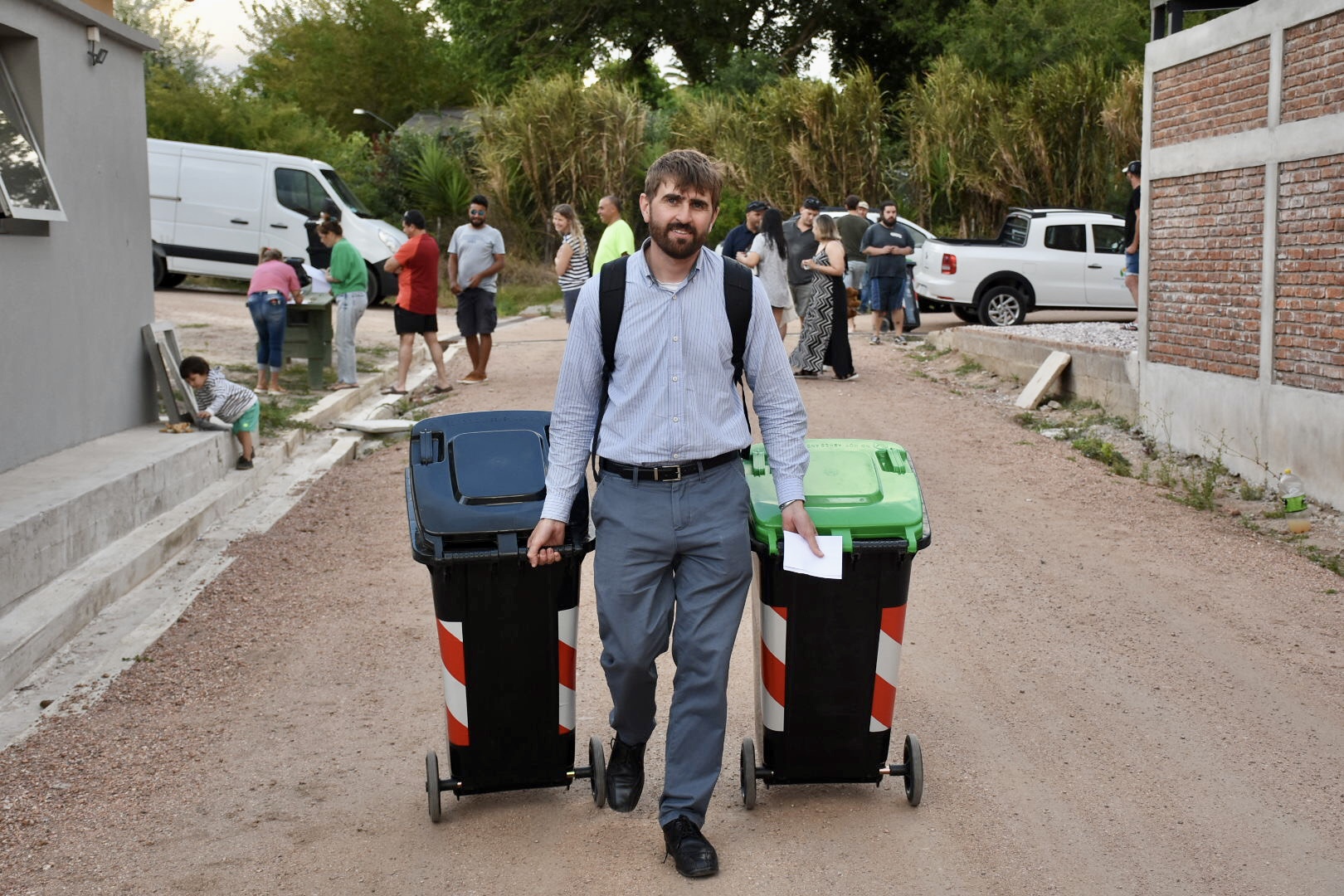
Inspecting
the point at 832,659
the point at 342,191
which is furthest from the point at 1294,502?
the point at 342,191

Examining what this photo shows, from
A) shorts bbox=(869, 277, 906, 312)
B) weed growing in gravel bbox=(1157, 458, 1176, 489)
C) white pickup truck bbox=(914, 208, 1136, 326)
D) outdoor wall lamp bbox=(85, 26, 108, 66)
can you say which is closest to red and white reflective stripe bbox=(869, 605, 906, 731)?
weed growing in gravel bbox=(1157, 458, 1176, 489)

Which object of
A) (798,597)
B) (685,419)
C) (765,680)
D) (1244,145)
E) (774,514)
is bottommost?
(765,680)

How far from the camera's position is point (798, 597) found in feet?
13.8

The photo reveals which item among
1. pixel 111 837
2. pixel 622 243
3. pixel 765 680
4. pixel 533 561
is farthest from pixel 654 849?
pixel 622 243

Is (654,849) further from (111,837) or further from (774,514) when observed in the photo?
(111,837)

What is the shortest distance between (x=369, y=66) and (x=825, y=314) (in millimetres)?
44943

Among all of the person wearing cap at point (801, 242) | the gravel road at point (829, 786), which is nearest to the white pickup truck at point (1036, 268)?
the person wearing cap at point (801, 242)

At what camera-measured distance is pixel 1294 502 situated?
8.71 metres

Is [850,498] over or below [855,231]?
below

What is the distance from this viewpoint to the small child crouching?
9.70 m

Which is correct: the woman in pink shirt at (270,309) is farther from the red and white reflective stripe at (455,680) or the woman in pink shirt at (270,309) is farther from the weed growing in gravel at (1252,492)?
the red and white reflective stripe at (455,680)

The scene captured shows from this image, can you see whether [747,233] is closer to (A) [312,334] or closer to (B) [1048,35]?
(A) [312,334]

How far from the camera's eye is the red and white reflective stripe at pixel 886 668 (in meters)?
4.25

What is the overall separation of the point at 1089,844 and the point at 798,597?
112cm
